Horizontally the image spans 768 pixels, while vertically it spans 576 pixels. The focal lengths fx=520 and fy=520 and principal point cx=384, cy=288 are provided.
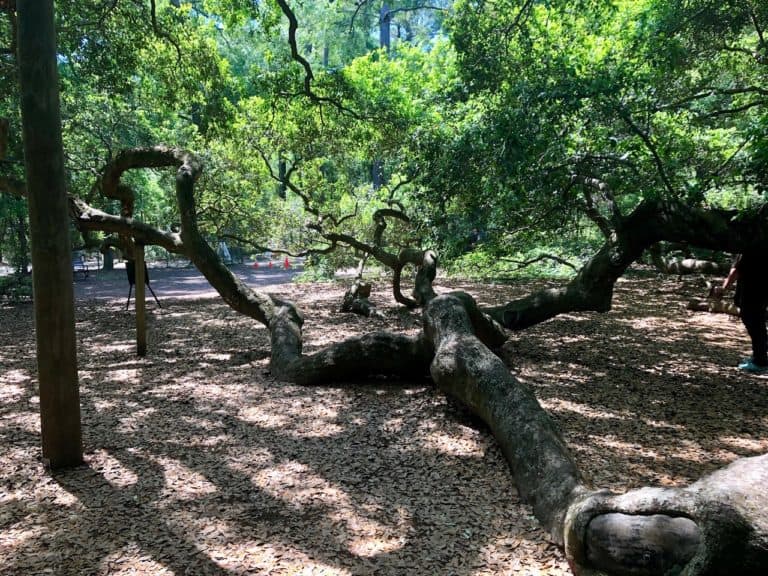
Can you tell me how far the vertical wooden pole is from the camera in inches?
112

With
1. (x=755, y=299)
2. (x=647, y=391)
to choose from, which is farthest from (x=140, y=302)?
(x=755, y=299)

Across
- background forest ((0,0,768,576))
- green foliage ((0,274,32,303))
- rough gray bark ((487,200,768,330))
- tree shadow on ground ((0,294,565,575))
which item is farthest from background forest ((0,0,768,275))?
tree shadow on ground ((0,294,565,575))

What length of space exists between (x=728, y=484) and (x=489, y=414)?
1734 millimetres

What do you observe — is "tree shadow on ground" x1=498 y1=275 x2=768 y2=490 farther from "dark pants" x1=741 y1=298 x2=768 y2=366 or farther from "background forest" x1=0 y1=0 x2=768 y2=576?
"dark pants" x1=741 y1=298 x2=768 y2=366

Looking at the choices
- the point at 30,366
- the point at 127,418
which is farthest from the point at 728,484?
the point at 30,366

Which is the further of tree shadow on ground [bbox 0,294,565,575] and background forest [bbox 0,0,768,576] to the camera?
background forest [bbox 0,0,768,576]

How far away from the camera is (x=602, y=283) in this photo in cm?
556

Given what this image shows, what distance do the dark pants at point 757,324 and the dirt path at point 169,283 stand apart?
1054cm

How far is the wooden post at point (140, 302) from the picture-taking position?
5.91 meters

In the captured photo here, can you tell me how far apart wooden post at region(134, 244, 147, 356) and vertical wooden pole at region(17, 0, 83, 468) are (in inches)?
118

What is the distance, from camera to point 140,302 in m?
5.98

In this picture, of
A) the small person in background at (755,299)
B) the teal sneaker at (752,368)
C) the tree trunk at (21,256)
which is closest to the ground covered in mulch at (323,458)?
the teal sneaker at (752,368)

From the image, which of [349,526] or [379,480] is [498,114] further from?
[349,526]

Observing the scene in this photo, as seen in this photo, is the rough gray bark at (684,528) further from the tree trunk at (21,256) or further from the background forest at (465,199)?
the tree trunk at (21,256)
